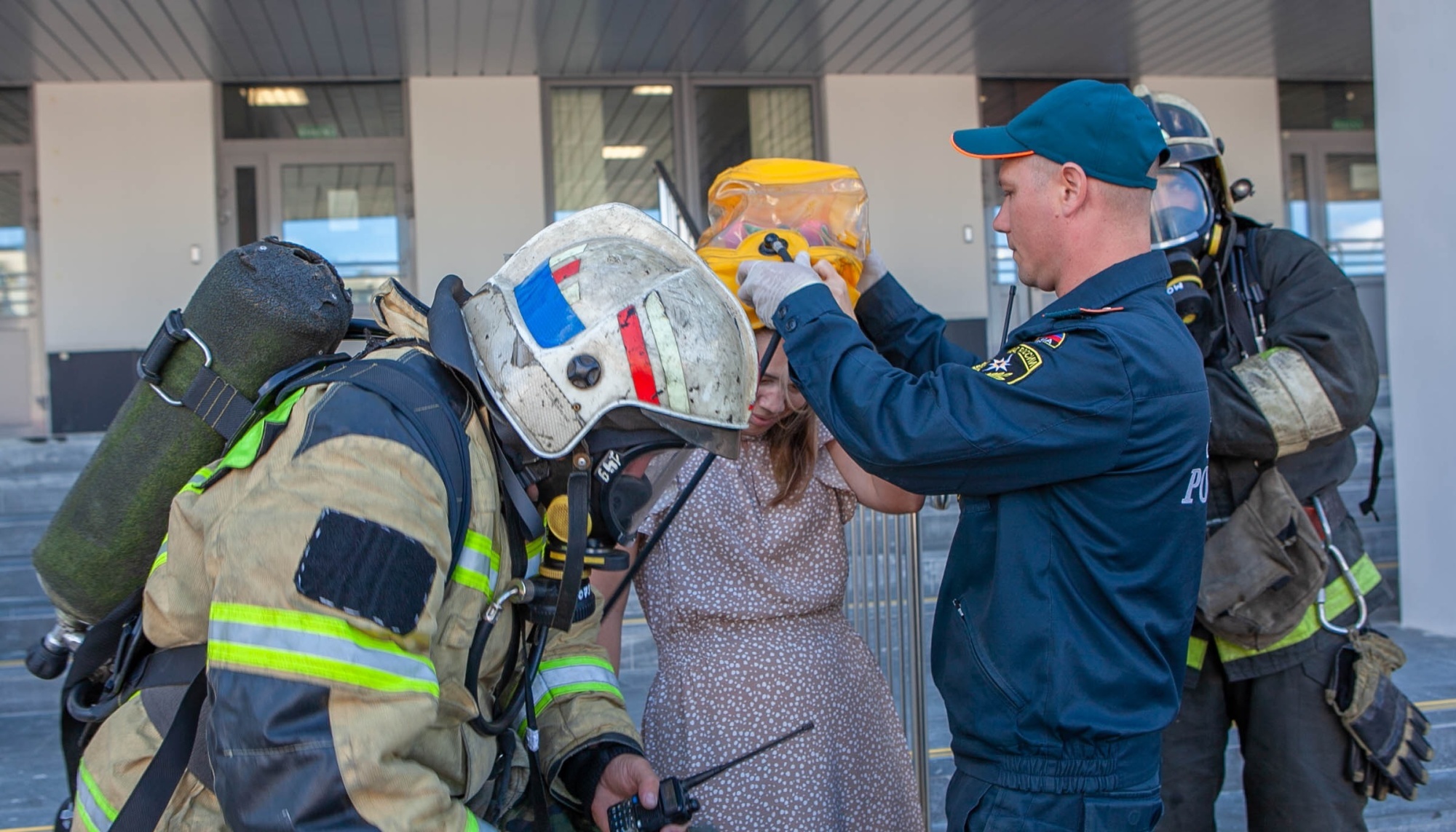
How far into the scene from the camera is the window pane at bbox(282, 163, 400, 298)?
967cm

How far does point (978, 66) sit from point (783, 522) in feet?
28.7

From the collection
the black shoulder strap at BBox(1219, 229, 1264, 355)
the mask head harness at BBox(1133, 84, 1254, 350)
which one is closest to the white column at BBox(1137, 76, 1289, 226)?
the mask head harness at BBox(1133, 84, 1254, 350)

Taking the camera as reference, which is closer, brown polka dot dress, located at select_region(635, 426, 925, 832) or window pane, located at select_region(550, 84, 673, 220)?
brown polka dot dress, located at select_region(635, 426, 925, 832)

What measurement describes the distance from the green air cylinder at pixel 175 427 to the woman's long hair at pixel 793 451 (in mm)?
1114

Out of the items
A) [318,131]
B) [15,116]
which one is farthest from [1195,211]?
[15,116]

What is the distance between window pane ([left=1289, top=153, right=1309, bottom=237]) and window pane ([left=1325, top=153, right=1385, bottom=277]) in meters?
0.23

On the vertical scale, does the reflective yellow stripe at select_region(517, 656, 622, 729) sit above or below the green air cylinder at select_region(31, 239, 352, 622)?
below

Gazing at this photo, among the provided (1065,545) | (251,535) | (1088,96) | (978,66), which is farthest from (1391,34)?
(251,535)

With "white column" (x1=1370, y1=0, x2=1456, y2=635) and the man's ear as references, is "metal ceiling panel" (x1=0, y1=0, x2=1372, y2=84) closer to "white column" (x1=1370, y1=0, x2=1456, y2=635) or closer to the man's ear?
"white column" (x1=1370, y1=0, x2=1456, y2=635)

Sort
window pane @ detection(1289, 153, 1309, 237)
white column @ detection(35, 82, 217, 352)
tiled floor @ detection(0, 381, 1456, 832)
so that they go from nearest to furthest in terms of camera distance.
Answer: tiled floor @ detection(0, 381, 1456, 832) → white column @ detection(35, 82, 217, 352) → window pane @ detection(1289, 153, 1309, 237)

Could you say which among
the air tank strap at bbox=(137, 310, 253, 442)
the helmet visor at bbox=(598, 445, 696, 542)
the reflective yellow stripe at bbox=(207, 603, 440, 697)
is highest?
the air tank strap at bbox=(137, 310, 253, 442)

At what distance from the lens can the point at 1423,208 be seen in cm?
575

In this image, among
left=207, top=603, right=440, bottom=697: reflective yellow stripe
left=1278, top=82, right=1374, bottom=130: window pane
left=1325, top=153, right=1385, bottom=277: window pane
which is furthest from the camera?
left=1325, top=153, right=1385, bottom=277: window pane

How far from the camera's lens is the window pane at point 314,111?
9.58 metres
